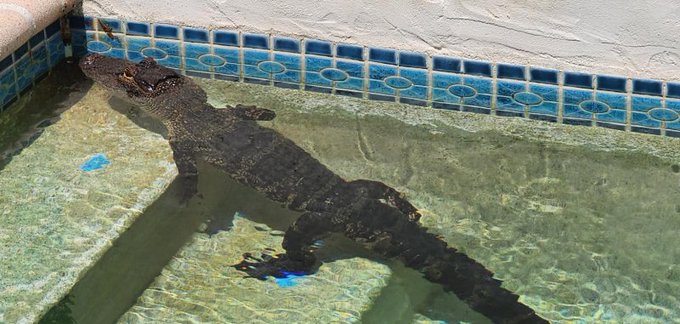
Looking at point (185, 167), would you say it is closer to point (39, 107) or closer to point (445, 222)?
point (39, 107)

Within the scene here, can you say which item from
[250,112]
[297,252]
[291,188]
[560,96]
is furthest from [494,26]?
[297,252]

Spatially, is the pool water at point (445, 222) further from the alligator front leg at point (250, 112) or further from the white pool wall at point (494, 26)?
the white pool wall at point (494, 26)

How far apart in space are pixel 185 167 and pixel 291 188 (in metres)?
0.68

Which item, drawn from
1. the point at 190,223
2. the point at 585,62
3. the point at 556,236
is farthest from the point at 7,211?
the point at 585,62

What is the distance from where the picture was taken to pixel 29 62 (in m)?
6.44

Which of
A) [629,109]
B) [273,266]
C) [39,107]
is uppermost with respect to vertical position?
[629,109]

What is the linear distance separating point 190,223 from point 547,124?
2.20m

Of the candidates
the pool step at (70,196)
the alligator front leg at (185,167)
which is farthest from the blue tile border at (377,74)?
the alligator front leg at (185,167)

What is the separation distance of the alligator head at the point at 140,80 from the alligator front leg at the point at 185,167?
0.32 meters

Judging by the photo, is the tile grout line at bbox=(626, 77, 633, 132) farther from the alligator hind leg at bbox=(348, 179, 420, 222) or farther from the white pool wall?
the alligator hind leg at bbox=(348, 179, 420, 222)

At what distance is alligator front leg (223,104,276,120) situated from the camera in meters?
6.15

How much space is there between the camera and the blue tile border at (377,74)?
6.15m

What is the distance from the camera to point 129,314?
4781mm

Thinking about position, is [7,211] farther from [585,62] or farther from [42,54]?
[585,62]
